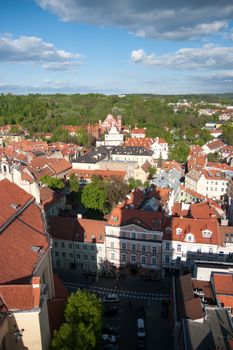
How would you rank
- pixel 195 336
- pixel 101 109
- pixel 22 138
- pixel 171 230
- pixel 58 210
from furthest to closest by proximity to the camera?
pixel 101 109, pixel 22 138, pixel 58 210, pixel 171 230, pixel 195 336

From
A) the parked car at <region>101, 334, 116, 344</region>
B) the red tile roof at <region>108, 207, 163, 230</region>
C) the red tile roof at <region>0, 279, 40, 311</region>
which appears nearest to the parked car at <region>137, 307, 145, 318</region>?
the parked car at <region>101, 334, 116, 344</region>

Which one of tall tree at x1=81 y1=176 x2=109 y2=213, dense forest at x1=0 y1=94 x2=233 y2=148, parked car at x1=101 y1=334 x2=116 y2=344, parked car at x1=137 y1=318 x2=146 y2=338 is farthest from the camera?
dense forest at x1=0 y1=94 x2=233 y2=148

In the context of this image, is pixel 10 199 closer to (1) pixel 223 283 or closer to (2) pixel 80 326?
(2) pixel 80 326

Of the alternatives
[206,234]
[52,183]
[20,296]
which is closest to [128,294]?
[206,234]

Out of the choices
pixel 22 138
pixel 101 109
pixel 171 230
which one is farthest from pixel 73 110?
pixel 171 230

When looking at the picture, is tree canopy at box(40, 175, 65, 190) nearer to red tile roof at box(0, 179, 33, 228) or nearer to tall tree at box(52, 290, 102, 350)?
red tile roof at box(0, 179, 33, 228)

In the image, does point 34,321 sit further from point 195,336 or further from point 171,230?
point 171,230

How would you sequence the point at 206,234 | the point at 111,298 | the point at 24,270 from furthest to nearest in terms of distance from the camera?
1. the point at 206,234
2. the point at 111,298
3. the point at 24,270

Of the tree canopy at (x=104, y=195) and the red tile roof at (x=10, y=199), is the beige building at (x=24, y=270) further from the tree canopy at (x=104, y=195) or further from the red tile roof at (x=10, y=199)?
the tree canopy at (x=104, y=195)
